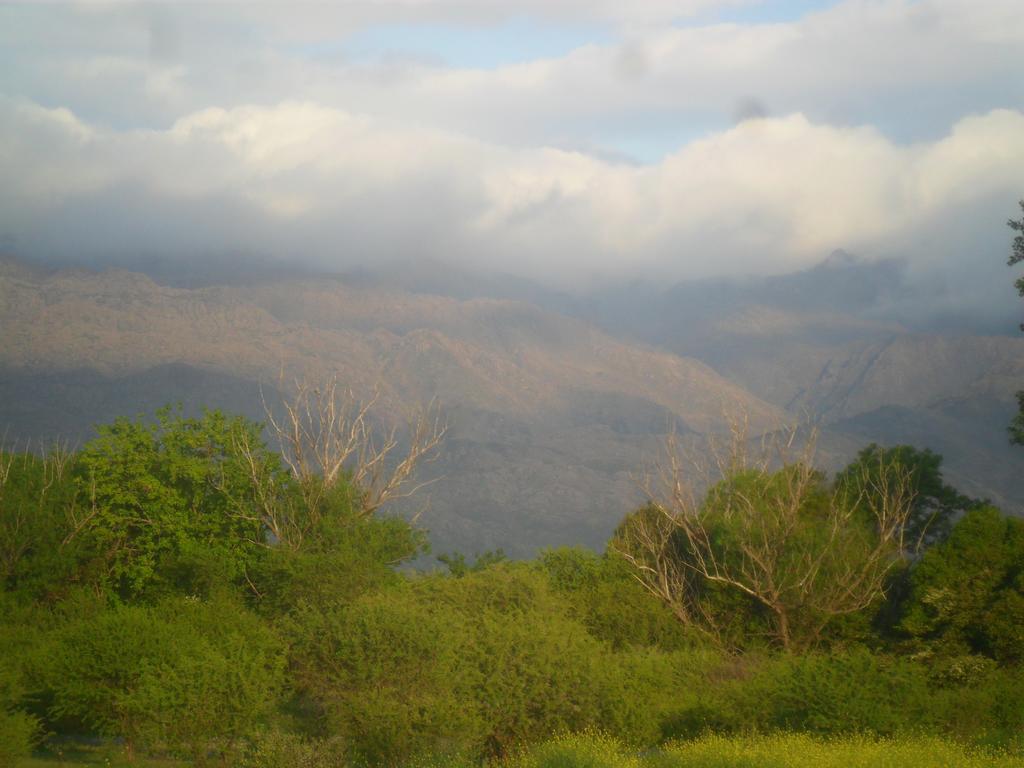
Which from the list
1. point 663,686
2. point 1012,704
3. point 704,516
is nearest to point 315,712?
point 663,686

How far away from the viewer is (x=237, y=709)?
29578 millimetres

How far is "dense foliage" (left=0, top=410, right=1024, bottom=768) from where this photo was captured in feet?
95.8

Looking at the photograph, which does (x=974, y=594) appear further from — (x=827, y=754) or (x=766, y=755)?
(x=766, y=755)

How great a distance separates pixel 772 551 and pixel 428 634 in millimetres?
24333

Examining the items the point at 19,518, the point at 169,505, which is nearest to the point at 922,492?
the point at 169,505

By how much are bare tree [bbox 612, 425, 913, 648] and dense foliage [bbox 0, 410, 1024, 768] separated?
0.25 metres

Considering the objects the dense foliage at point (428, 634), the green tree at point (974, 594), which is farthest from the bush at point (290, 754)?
the green tree at point (974, 594)

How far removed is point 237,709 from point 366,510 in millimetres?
29218

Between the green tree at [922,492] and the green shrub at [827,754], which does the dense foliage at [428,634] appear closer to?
the green shrub at [827,754]

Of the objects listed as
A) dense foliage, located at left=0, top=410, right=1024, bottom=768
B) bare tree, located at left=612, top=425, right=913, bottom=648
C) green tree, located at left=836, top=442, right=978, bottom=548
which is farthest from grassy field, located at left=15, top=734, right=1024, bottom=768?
green tree, located at left=836, top=442, right=978, bottom=548

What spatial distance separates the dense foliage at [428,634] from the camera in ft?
95.8

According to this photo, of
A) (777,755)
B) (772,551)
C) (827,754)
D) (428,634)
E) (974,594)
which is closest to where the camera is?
(777,755)

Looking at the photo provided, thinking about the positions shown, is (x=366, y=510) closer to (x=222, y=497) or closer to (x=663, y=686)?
(x=222, y=497)

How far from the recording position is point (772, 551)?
163 feet
